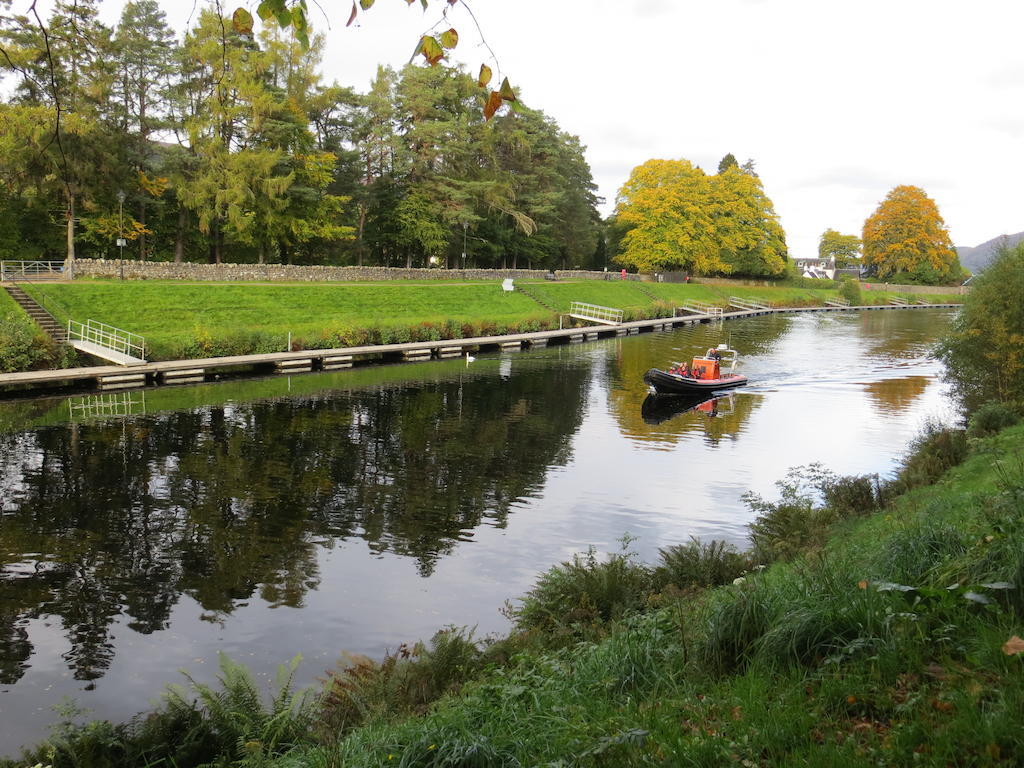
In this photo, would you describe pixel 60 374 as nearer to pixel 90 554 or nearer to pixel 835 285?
pixel 90 554

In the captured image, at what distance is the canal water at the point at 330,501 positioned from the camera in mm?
10664

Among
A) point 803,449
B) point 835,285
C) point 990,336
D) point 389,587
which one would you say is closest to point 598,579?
point 389,587

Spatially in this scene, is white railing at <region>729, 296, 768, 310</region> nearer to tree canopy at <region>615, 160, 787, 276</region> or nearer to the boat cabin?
tree canopy at <region>615, 160, 787, 276</region>

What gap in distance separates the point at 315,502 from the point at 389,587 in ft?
16.0

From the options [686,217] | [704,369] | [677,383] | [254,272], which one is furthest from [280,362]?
[686,217]

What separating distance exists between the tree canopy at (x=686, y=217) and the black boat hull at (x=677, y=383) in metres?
55.9

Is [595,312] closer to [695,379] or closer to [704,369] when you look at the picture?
[704,369]

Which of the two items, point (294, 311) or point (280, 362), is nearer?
point (280, 362)

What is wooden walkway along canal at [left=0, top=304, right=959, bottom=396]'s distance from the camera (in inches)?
1131

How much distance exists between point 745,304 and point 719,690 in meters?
88.0

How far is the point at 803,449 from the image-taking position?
2316cm

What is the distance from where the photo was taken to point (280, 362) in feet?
115

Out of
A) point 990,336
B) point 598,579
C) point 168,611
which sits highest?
point 990,336

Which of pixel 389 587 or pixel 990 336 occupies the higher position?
pixel 990 336
